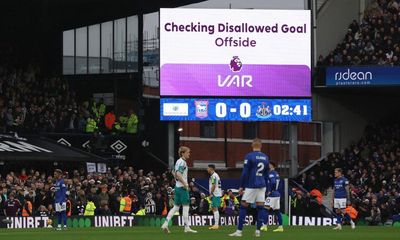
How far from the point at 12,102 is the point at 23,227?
12006 millimetres

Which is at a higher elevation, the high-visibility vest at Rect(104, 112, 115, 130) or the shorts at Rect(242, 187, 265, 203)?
the high-visibility vest at Rect(104, 112, 115, 130)

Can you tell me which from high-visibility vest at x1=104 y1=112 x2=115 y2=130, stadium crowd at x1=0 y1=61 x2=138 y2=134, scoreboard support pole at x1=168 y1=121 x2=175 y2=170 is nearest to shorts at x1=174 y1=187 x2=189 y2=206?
stadium crowd at x1=0 y1=61 x2=138 y2=134

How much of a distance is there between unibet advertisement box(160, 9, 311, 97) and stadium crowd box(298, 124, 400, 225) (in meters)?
4.60

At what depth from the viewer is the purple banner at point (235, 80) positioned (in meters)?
47.4

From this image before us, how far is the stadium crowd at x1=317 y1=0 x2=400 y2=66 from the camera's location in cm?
5022

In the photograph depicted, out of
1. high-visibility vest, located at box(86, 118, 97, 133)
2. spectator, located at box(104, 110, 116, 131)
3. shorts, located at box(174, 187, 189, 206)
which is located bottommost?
shorts, located at box(174, 187, 189, 206)

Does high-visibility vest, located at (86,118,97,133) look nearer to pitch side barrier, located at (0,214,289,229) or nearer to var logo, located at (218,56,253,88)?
var logo, located at (218,56,253,88)

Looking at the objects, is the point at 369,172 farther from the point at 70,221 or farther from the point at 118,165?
the point at 70,221

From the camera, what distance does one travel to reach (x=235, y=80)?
4803 cm

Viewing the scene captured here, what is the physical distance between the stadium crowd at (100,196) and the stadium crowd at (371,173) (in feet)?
19.2

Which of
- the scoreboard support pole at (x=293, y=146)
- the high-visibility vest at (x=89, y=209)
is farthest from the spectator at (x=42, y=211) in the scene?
the scoreboard support pole at (x=293, y=146)

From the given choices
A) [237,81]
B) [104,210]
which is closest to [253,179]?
[104,210]

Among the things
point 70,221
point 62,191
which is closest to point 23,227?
point 70,221

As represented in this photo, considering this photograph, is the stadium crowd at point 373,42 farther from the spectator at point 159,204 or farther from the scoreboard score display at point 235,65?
the spectator at point 159,204
